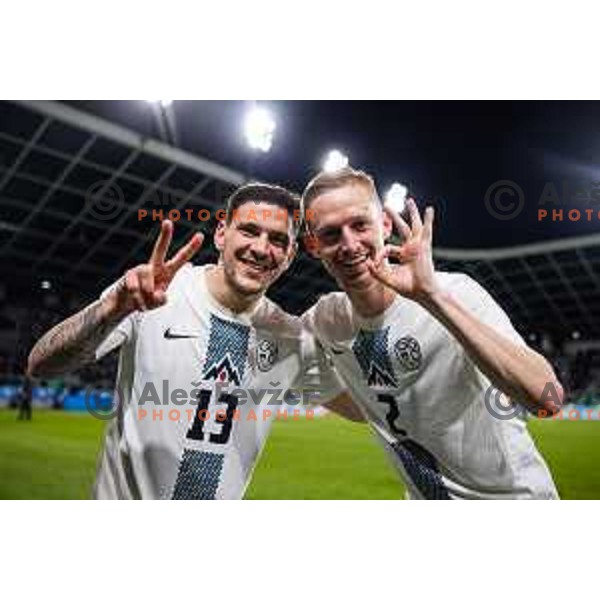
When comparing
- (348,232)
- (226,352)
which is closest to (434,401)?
(348,232)

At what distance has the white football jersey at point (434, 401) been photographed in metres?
2.55

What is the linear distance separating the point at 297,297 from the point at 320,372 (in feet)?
1.24

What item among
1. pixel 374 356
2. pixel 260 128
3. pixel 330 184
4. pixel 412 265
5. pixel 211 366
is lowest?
pixel 211 366

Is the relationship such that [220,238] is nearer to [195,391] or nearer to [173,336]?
[173,336]

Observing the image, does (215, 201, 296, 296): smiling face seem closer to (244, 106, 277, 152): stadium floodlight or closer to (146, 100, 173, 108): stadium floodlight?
(244, 106, 277, 152): stadium floodlight

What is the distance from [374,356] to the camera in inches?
110

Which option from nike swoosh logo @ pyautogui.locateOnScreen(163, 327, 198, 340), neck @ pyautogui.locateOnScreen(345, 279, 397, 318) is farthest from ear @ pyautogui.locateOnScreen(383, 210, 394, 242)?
nike swoosh logo @ pyautogui.locateOnScreen(163, 327, 198, 340)

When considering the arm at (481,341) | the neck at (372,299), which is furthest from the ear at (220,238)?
the arm at (481,341)

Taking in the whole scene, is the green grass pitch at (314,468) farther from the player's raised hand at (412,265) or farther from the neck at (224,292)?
the player's raised hand at (412,265)

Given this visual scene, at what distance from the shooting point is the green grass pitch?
338cm

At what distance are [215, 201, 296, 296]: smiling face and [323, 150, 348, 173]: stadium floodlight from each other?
63 cm

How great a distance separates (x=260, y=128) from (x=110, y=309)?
5.24ft

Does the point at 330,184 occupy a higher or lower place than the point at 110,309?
higher
